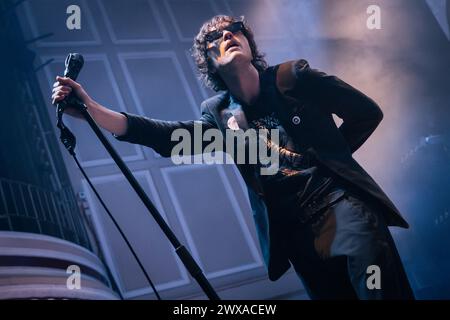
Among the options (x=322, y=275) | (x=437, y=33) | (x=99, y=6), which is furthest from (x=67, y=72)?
(x=437, y=33)

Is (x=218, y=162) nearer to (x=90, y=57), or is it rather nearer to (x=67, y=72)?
(x=90, y=57)

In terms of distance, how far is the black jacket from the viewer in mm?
1628

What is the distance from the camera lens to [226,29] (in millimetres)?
1988

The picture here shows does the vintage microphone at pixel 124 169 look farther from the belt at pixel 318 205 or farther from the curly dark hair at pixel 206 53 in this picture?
the curly dark hair at pixel 206 53

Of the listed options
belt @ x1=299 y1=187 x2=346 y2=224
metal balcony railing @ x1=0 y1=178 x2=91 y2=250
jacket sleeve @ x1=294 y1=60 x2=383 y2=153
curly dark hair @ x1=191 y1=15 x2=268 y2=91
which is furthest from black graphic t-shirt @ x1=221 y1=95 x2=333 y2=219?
metal balcony railing @ x1=0 y1=178 x2=91 y2=250

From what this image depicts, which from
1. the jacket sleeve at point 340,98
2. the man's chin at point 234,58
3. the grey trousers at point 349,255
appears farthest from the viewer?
the man's chin at point 234,58

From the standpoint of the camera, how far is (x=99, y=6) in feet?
14.6

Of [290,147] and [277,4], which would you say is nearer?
[290,147]

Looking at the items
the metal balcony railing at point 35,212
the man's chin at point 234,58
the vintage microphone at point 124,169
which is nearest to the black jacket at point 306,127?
the man's chin at point 234,58

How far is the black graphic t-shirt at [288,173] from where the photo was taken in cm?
159

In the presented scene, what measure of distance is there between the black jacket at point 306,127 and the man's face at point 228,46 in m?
0.21

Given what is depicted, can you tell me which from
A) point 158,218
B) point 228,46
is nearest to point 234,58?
point 228,46

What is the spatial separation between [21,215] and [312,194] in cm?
171

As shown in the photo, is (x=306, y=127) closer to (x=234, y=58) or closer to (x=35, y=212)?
(x=234, y=58)
